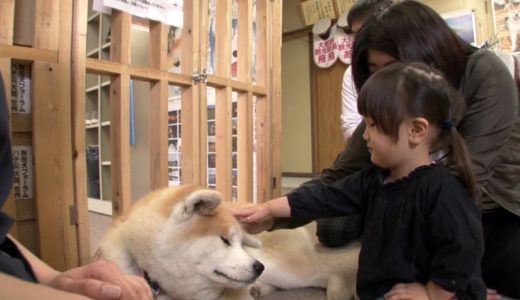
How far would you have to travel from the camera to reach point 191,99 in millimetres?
1523

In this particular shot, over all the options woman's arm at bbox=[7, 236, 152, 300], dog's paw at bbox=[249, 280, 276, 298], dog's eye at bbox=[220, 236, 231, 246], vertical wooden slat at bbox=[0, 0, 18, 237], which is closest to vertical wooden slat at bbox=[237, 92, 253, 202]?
dog's paw at bbox=[249, 280, 276, 298]

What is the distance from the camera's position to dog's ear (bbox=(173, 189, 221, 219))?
0.90m

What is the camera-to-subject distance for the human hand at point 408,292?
2.80ft

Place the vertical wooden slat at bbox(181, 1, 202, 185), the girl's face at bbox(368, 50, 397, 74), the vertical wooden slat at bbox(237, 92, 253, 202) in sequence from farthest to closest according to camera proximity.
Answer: the vertical wooden slat at bbox(237, 92, 253, 202) < the vertical wooden slat at bbox(181, 1, 202, 185) < the girl's face at bbox(368, 50, 397, 74)

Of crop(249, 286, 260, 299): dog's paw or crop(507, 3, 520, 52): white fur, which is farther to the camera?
crop(507, 3, 520, 52): white fur

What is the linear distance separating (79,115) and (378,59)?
855 mm

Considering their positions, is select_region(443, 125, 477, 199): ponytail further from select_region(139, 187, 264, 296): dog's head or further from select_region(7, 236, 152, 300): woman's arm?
select_region(7, 236, 152, 300): woman's arm

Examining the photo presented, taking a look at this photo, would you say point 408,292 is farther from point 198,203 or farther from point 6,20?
point 6,20

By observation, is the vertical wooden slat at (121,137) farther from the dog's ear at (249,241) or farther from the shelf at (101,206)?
the shelf at (101,206)

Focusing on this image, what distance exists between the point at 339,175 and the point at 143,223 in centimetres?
64

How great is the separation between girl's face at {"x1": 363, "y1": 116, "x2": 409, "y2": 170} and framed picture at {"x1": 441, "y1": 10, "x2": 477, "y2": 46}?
2.41 m

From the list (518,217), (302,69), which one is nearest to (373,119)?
(518,217)

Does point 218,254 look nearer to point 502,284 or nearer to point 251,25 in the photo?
point 502,284

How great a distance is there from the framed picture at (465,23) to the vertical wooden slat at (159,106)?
2.29m
